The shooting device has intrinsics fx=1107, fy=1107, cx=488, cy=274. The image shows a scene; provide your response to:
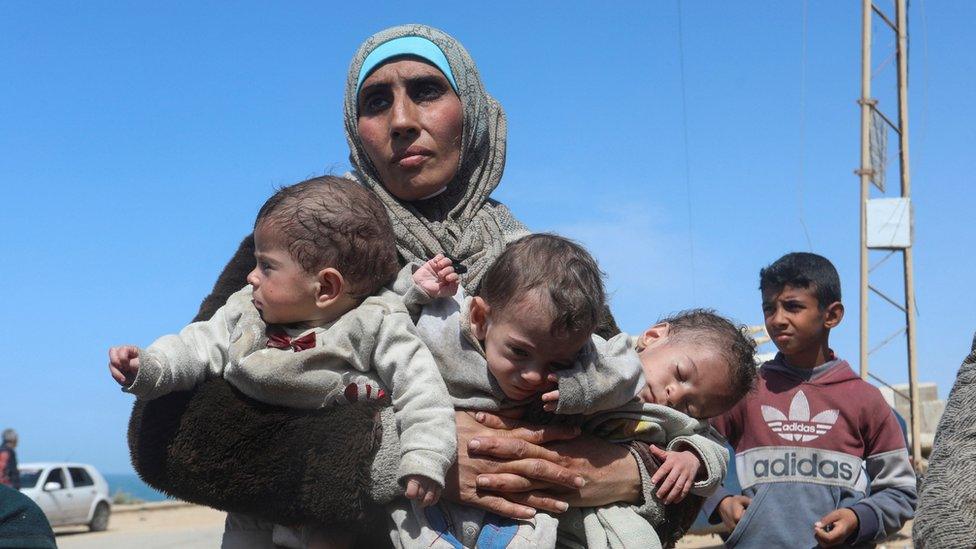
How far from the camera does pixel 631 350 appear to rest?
301 centimetres

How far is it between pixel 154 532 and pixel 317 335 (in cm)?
2156

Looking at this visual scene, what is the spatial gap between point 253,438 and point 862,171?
1316 cm

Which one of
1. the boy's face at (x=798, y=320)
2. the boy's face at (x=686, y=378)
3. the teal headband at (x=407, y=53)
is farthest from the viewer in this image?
the boy's face at (x=798, y=320)

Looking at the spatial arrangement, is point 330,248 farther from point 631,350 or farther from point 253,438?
point 631,350

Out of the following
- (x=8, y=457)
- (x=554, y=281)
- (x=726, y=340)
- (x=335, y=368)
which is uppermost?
(x=554, y=281)

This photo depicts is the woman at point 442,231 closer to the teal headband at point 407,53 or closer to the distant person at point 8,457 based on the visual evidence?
the teal headband at point 407,53

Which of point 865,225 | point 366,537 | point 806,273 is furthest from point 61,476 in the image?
point 366,537

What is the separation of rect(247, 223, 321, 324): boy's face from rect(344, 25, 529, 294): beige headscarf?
448 mm

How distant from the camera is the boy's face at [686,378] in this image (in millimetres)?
3254

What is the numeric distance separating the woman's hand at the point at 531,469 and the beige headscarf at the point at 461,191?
57 centimetres

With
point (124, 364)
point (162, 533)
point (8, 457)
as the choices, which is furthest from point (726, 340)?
point (162, 533)

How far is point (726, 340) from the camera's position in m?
3.35

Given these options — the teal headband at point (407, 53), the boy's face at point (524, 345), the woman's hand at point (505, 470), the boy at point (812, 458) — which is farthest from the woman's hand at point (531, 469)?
the boy at point (812, 458)

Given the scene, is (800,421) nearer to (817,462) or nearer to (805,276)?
(817,462)
